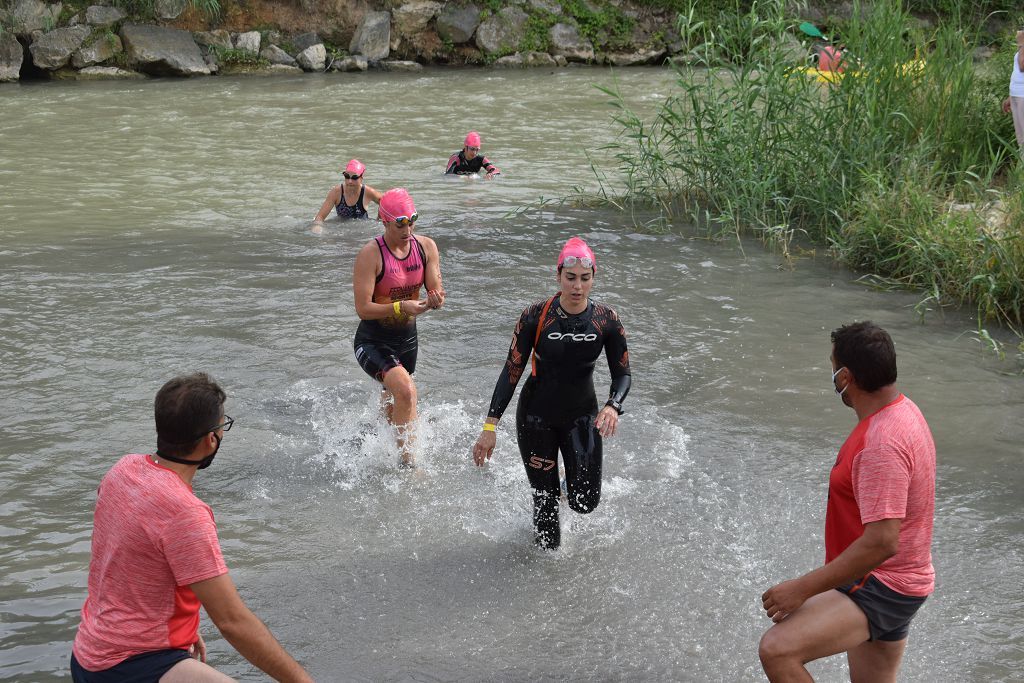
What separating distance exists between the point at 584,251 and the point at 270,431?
3291 mm

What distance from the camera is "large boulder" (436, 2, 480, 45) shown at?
2677 centimetres

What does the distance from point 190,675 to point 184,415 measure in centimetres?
82

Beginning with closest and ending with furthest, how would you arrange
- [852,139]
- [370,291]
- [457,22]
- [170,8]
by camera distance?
1. [370,291]
2. [852,139]
3. [170,8]
4. [457,22]

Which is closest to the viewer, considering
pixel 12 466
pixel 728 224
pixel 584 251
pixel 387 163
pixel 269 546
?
pixel 584 251

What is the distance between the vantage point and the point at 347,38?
2716 centimetres

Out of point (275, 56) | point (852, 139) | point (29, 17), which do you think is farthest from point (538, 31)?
point (852, 139)

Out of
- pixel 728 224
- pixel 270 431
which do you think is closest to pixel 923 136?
pixel 728 224

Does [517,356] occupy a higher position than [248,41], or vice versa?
[248,41]

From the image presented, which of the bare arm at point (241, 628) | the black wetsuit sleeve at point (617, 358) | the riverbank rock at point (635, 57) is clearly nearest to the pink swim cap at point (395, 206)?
the black wetsuit sleeve at point (617, 358)

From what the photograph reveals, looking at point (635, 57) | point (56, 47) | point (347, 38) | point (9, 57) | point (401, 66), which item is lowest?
point (401, 66)

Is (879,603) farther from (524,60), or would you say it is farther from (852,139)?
(524,60)

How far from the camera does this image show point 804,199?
11.5 meters

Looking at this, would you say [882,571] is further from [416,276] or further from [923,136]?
[923,136]

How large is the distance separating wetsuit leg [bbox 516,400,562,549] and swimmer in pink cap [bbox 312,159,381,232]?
7.40 meters
